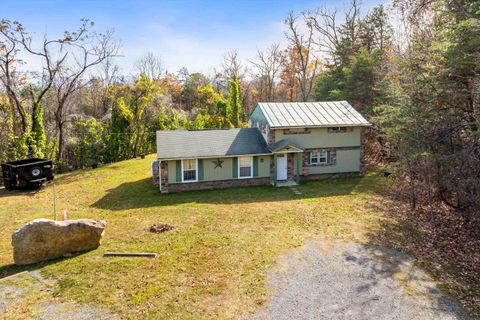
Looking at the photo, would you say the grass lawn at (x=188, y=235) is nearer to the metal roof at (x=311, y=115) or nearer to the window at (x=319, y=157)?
the window at (x=319, y=157)

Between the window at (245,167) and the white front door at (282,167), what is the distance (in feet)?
5.77

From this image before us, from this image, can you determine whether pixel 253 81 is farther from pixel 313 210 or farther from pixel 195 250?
pixel 195 250

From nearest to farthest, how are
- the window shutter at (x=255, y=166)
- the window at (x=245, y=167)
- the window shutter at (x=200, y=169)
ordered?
1. the window shutter at (x=200, y=169)
2. the window at (x=245, y=167)
3. the window shutter at (x=255, y=166)

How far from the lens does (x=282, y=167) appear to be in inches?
726

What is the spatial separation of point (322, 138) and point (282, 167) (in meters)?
3.14

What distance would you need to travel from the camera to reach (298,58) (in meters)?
41.0

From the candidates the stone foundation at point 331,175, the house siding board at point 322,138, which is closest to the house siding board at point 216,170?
the house siding board at point 322,138

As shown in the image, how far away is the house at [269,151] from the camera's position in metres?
17.0

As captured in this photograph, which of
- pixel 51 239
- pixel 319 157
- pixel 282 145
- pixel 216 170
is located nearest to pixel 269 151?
pixel 282 145

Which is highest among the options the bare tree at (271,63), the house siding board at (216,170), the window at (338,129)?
the bare tree at (271,63)

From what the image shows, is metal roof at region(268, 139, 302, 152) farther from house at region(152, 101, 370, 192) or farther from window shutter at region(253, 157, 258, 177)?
window shutter at region(253, 157, 258, 177)

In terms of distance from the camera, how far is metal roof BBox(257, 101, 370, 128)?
18.5 m

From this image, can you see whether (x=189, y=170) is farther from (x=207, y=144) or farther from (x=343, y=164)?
(x=343, y=164)

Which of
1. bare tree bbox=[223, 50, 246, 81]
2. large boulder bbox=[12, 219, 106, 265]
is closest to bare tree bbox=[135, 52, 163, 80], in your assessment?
bare tree bbox=[223, 50, 246, 81]
